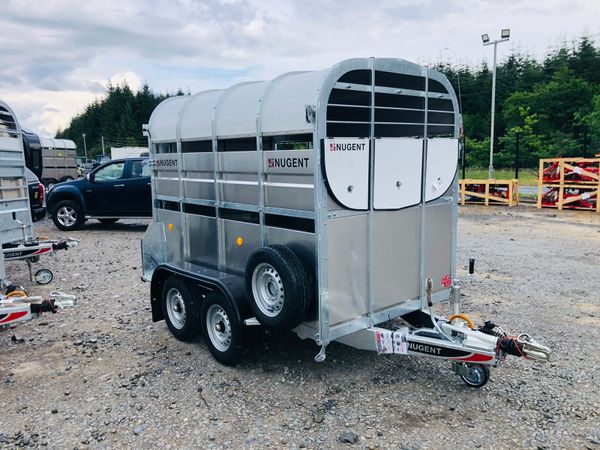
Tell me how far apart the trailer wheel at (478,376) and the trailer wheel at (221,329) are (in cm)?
209

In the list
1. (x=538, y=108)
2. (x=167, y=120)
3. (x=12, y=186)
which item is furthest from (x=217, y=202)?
(x=538, y=108)

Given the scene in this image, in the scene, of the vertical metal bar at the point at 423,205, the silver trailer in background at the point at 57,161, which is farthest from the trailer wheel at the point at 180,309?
the silver trailer in background at the point at 57,161

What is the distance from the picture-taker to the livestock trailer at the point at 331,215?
426cm

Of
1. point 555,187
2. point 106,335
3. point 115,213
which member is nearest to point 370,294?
point 106,335

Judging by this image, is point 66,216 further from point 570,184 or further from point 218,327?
point 570,184

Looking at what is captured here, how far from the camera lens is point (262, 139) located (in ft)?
15.8

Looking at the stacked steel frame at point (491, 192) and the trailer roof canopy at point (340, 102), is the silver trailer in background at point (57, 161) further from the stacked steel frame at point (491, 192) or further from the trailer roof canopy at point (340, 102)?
the trailer roof canopy at point (340, 102)

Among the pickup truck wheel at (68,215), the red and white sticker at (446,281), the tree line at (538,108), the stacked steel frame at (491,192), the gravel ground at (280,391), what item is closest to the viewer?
the gravel ground at (280,391)

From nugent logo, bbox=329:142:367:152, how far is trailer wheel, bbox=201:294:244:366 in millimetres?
1792

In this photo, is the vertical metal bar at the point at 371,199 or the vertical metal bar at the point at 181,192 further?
the vertical metal bar at the point at 181,192

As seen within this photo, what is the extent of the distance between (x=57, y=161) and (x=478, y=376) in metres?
27.1

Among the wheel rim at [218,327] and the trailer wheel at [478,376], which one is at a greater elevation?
the wheel rim at [218,327]

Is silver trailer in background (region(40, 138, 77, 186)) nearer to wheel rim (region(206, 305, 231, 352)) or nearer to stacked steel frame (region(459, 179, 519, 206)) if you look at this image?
stacked steel frame (region(459, 179, 519, 206))

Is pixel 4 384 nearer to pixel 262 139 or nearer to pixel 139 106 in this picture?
pixel 262 139
